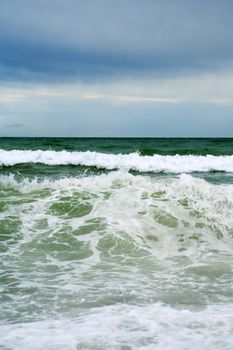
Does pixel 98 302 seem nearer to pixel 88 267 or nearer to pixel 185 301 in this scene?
pixel 185 301

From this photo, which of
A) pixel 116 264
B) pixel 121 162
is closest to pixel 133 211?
pixel 116 264

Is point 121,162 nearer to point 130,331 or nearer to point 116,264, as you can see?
point 116,264

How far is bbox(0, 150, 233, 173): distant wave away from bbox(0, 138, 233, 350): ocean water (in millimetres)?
9138

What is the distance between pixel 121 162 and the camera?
19203 mm

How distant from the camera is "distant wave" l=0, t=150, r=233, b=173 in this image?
18406 millimetres

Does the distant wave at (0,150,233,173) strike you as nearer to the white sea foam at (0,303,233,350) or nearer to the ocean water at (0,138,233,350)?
the ocean water at (0,138,233,350)

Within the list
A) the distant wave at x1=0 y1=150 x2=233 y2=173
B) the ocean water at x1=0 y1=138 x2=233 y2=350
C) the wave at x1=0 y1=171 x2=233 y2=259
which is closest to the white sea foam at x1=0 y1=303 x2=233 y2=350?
the ocean water at x1=0 y1=138 x2=233 y2=350

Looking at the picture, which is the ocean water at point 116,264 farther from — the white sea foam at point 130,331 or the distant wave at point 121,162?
the distant wave at point 121,162

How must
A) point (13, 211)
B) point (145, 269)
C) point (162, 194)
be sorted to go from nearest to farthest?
1. point (145, 269)
2. point (13, 211)
3. point (162, 194)

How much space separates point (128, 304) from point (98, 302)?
308mm

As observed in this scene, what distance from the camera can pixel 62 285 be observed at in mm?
4715

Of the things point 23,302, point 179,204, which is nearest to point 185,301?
point 23,302

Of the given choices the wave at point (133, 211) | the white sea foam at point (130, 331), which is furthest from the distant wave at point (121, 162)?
the white sea foam at point (130, 331)

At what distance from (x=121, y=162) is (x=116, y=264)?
535 inches
